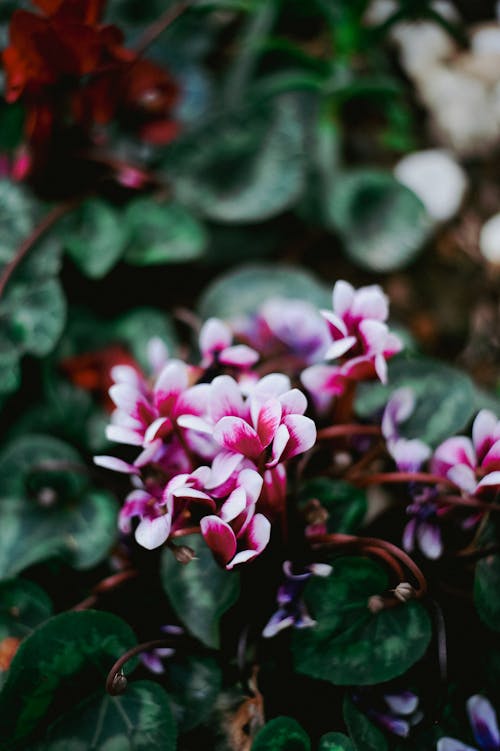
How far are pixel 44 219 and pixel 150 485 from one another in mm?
577

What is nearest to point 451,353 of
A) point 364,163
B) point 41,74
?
point 364,163

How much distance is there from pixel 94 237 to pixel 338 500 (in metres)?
0.60

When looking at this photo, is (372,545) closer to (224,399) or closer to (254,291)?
(224,399)

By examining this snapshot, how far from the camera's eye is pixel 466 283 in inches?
52.1

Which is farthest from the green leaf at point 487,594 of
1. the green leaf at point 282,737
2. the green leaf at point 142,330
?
the green leaf at point 142,330

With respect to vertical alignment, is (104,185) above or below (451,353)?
above

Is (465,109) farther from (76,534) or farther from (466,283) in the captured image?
(76,534)

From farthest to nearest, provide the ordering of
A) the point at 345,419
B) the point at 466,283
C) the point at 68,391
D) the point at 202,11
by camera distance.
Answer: the point at 466,283 < the point at 202,11 < the point at 68,391 < the point at 345,419

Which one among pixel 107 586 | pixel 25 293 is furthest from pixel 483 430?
pixel 25 293

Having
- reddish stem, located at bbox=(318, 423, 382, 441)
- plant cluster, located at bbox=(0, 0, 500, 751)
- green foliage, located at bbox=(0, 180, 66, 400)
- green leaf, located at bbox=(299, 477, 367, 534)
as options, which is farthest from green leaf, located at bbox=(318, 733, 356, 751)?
green foliage, located at bbox=(0, 180, 66, 400)

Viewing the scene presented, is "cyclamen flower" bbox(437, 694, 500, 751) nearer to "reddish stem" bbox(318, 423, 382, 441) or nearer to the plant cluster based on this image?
the plant cluster

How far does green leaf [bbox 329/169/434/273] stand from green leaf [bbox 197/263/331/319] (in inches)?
6.7

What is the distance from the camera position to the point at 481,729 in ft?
2.33

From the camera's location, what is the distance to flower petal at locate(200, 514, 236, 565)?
0.61 metres
